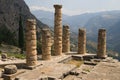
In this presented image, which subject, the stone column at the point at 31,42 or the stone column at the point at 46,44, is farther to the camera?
the stone column at the point at 46,44

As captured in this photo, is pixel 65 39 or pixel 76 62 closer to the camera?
pixel 76 62

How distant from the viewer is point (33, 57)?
73.7 feet

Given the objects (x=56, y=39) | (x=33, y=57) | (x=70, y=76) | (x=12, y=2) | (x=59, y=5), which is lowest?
(x=70, y=76)

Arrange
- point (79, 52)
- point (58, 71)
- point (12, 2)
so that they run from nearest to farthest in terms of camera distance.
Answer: point (58, 71)
point (79, 52)
point (12, 2)

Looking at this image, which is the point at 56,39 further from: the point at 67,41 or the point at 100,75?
the point at 100,75

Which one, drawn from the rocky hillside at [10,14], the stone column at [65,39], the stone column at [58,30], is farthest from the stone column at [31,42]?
the rocky hillside at [10,14]

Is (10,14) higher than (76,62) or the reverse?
higher

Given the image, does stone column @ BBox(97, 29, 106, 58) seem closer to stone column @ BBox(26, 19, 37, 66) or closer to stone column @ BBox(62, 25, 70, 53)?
stone column @ BBox(62, 25, 70, 53)

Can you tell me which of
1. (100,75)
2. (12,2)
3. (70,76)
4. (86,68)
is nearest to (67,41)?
(86,68)

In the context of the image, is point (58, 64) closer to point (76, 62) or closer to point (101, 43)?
point (76, 62)

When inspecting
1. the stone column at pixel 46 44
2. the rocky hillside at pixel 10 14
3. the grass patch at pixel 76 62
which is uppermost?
the rocky hillside at pixel 10 14

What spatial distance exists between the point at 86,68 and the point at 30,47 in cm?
548

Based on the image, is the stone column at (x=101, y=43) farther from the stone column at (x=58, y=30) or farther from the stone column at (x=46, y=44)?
the stone column at (x=46, y=44)

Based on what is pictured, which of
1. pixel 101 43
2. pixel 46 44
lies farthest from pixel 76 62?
pixel 101 43
